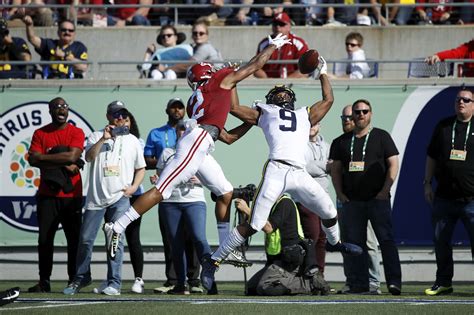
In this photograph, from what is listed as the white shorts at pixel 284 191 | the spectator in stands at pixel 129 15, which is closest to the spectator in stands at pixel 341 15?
the spectator in stands at pixel 129 15

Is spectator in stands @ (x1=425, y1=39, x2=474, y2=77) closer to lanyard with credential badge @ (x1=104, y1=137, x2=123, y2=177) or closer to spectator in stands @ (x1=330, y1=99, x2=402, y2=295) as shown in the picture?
spectator in stands @ (x1=330, y1=99, x2=402, y2=295)

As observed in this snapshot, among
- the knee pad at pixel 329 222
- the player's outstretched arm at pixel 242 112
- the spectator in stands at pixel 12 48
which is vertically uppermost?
the spectator in stands at pixel 12 48

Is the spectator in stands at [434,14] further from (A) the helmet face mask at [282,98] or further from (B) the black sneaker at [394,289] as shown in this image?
(A) the helmet face mask at [282,98]

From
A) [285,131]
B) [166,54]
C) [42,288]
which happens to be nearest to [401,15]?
[166,54]

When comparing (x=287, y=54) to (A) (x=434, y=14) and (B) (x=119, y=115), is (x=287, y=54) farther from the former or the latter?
(B) (x=119, y=115)

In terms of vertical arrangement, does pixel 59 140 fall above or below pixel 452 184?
above

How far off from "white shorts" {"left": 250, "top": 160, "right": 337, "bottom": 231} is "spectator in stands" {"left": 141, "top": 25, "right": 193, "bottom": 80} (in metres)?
4.79

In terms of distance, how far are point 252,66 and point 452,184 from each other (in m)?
2.94

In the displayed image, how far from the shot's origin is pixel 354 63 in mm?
14656

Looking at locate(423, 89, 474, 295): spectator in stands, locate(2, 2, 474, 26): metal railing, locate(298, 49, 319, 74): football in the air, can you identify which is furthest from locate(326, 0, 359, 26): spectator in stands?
locate(298, 49, 319, 74): football in the air

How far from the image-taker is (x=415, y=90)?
549 inches

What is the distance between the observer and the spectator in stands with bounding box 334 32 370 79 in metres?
14.7

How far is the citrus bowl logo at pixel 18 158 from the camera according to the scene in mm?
13938

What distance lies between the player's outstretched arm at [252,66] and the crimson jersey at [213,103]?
0.07 metres
